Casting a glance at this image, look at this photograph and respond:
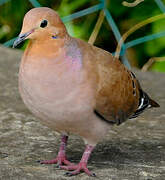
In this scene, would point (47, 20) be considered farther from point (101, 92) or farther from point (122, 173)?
point (122, 173)

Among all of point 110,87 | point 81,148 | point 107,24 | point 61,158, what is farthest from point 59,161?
point 107,24

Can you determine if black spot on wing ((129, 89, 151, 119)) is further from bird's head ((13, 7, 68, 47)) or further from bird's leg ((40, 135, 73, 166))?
bird's head ((13, 7, 68, 47))

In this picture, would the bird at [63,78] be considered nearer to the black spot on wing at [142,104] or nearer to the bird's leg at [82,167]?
the bird's leg at [82,167]

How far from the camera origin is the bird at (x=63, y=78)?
2820 millimetres

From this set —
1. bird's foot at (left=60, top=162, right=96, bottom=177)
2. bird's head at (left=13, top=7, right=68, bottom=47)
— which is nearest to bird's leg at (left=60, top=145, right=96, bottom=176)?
bird's foot at (left=60, top=162, right=96, bottom=177)

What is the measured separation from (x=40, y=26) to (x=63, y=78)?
9.7 inches

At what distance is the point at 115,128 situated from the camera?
151 inches

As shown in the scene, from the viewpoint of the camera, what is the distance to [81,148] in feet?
A: 11.4

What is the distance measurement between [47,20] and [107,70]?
39cm

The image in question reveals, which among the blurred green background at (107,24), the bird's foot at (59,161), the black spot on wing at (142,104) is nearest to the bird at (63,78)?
the bird's foot at (59,161)

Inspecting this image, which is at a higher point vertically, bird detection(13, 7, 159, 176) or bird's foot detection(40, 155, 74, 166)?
bird detection(13, 7, 159, 176)

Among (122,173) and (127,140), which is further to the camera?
(127,140)

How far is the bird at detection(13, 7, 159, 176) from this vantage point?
2820mm

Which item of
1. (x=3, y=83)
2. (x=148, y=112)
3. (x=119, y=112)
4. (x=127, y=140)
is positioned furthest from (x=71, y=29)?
(x=119, y=112)
